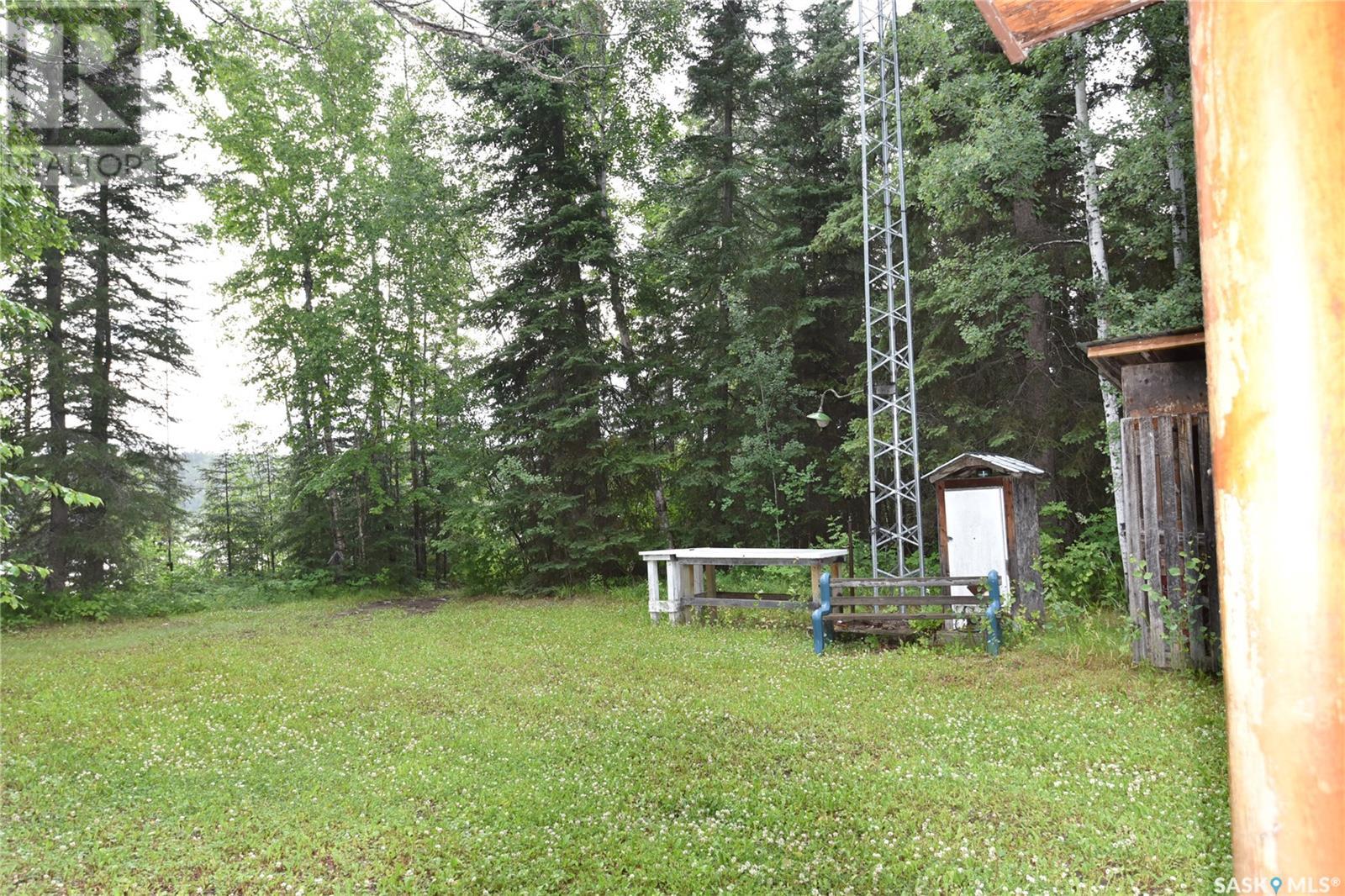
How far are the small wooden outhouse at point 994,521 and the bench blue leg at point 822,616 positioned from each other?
1765mm

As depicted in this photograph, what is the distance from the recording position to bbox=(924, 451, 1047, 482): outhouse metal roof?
29.2 ft

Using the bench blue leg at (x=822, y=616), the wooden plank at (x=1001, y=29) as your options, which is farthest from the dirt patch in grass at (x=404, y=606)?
the wooden plank at (x=1001, y=29)

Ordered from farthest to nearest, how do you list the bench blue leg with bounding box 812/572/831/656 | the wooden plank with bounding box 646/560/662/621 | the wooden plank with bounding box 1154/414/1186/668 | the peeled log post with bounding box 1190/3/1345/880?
the wooden plank with bounding box 646/560/662/621
the bench blue leg with bounding box 812/572/831/656
the wooden plank with bounding box 1154/414/1186/668
the peeled log post with bounding box 1190/3/1345/880

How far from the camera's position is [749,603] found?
35.0 ft

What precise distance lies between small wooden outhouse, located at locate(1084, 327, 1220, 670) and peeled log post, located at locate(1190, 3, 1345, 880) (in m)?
6.49

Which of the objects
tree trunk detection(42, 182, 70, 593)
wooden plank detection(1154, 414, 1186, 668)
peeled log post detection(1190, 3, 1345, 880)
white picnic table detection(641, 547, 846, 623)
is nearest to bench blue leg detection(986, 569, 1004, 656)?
wooden plank detection(1154, 414, 1186, 668)

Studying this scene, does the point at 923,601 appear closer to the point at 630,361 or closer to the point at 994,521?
the point at 994,521

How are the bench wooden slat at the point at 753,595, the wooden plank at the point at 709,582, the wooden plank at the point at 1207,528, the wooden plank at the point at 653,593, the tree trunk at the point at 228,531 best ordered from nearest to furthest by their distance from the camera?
the wooden plank at the point at 1207,528 < the bench wooden slat at the point at 753,595 < the wooden plank at the point at 653,593 < the wooden plank at the point at 709,582 < the tree trunk at the point at 228,531

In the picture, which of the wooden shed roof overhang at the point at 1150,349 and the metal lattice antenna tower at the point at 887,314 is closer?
the wooden shed roof overhang at the point at 1150,349

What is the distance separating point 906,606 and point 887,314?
4.23 m

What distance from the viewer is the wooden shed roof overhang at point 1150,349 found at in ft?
20.1

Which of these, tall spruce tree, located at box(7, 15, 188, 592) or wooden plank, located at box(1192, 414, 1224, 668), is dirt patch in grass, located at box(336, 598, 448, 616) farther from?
wooden plank, located at box(1192, 414, 1224, 668)

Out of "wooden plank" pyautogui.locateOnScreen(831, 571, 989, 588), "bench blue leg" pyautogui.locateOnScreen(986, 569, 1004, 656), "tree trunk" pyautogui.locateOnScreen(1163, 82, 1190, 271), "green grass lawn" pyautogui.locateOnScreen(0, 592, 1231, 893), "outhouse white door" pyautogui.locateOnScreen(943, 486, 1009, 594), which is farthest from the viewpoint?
"tree trunk" pyautogui.locateOnScreen(1163, 82, 1190, 271)

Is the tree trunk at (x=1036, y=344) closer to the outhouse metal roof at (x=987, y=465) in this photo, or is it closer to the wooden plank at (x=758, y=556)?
the outhouse metal roof at (x=987, y=465)
